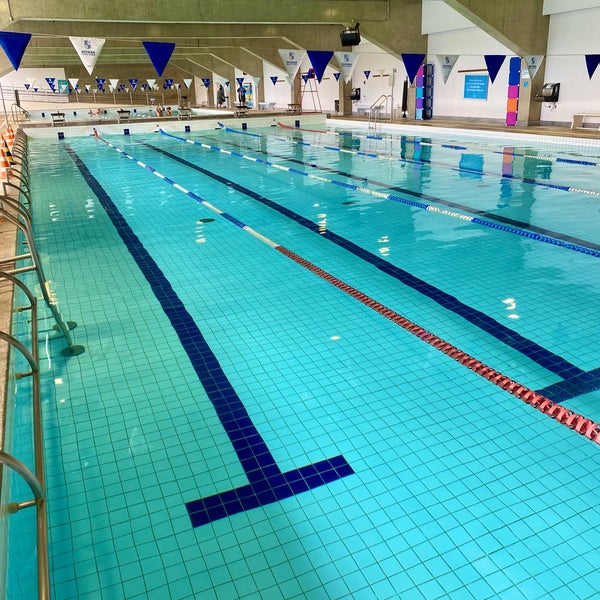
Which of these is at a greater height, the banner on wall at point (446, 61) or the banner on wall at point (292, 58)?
the banner on wall at point (292, 58)

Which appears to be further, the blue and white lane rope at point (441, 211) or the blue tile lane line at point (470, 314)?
the blue and white lane rope at point (441, 211)

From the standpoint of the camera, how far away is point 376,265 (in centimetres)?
468

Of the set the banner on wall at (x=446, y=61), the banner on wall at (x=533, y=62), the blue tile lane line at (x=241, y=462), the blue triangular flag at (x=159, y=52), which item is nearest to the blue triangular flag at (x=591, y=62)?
the banner on wall at (x=533, y=62)

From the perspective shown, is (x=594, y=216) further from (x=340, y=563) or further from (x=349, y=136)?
(x=349, y=136)

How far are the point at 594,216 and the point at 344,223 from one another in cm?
279

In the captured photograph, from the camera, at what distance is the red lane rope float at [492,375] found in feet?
7.97

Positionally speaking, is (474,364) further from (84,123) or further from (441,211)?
(84,123)

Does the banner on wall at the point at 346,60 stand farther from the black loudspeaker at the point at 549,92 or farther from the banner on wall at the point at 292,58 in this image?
the black loudspeaker at the point at 549,92

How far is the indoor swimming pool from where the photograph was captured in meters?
1.79

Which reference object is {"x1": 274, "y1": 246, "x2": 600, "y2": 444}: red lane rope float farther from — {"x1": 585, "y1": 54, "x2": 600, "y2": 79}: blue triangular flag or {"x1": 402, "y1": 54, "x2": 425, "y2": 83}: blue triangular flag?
{"x1": 402, "y1": 54, "x2": 425, "y2": 83}: blue triangular flag

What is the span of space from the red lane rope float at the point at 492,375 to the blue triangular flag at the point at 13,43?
9.83 metres

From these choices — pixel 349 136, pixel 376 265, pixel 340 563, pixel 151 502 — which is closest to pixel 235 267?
pixel 376 265

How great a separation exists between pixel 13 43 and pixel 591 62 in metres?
12.1

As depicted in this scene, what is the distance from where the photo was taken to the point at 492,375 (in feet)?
9.37
